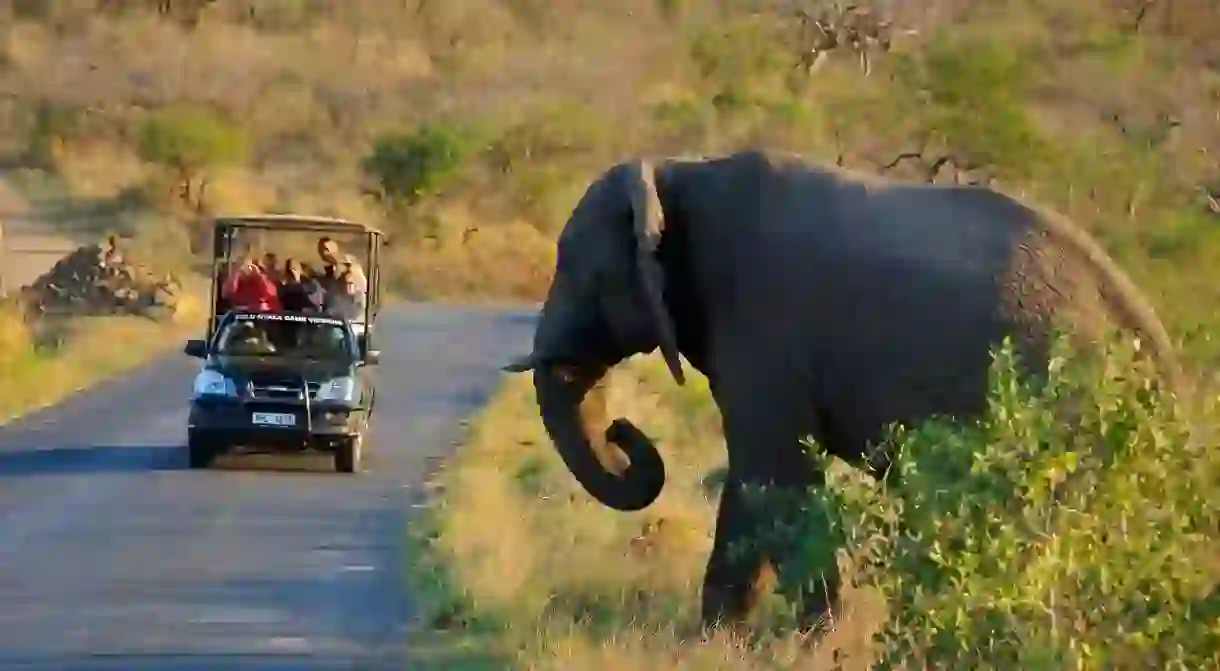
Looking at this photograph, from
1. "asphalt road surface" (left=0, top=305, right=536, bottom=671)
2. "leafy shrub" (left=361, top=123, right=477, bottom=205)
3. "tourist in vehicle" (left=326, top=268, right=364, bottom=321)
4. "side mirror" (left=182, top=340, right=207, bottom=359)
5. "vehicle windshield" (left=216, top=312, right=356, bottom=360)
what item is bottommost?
"asphalt road surface" (left=0, top=305, right=536, bottom=671)

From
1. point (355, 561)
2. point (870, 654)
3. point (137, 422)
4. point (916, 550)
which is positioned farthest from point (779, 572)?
point (137, 422)

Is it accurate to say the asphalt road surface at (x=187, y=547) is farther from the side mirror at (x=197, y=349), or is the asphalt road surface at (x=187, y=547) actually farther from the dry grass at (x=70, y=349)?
the dry grass at (x=70, y=349)

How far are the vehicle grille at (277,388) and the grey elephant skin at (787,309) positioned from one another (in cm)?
717

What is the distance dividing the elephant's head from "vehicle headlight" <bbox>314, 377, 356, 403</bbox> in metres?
7.02

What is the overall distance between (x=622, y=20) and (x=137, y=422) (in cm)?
6855

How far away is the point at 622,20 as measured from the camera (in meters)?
89.2

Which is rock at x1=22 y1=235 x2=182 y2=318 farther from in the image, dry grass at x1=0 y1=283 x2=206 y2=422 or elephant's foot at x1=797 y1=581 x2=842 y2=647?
elephant's foot at x1=797 y1=581 x2=842 y2=647

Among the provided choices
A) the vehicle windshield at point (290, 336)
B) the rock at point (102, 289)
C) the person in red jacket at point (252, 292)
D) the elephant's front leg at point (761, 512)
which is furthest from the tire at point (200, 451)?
the rock at point (102, 289)

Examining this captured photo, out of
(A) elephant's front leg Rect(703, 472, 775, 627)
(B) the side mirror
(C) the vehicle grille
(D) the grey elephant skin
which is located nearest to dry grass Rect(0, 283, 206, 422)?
(B) the side mirror

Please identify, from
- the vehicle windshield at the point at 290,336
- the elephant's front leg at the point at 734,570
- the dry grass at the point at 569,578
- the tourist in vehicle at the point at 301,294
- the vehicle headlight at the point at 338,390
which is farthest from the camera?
the tourist in vehicle at the point at 301,294

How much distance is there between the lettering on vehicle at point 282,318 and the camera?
1947 centimetres

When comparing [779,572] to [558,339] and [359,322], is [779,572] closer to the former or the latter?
[558,339]

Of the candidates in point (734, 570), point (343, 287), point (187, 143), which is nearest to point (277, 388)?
point (343, 287)

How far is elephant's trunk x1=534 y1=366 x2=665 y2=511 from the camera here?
36.9 ft
